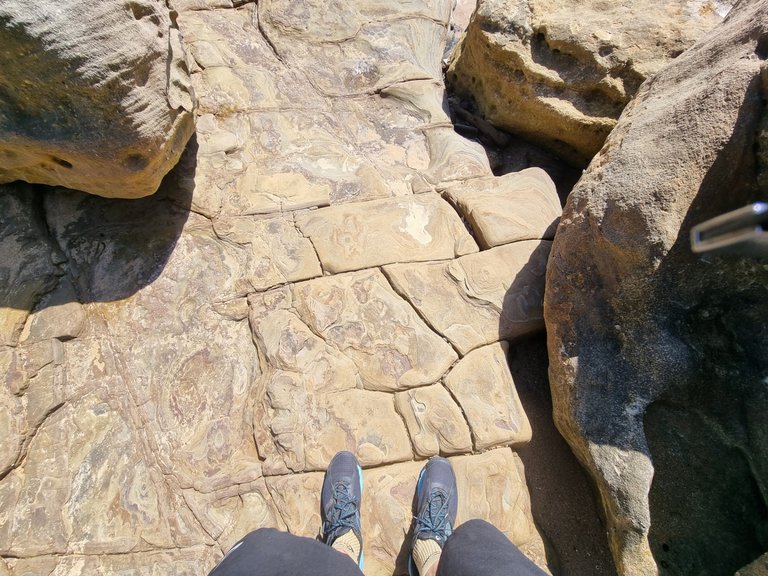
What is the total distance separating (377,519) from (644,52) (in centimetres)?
238

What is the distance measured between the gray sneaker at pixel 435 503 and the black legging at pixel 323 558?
0.31 feet

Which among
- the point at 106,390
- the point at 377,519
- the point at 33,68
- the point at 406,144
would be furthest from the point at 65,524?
the point at 406,144

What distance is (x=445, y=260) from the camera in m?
2.33

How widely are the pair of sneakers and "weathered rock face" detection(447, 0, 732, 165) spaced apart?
74.2 inches

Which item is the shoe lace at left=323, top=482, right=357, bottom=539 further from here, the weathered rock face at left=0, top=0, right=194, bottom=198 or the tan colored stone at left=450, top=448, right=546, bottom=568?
the weathered rock face at left=0, top=0, right=194, bottom=198

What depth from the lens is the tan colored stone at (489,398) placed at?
6.50 ft

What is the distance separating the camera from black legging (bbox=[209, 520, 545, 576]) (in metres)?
1.46

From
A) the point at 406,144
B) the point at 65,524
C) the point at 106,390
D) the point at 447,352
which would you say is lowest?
the point at 65,524

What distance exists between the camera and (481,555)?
1587 mm

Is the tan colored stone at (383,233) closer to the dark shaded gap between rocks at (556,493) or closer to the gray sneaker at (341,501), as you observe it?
the dark shaded gap between rocks at (556,493)

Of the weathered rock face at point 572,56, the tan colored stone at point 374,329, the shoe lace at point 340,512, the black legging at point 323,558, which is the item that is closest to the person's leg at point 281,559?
the black legging at point 323,558

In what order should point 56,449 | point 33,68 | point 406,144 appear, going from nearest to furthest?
point 33,68
point 56,449
point 406,144

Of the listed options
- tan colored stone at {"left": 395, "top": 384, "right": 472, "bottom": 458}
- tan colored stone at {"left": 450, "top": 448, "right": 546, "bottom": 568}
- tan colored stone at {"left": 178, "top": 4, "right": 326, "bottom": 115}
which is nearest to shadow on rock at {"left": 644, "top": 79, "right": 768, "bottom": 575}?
tan colored stone at {"left": 450, "top": 448, "right": 546, "bottom": 568}

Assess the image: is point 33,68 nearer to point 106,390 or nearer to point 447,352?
point 106,390
